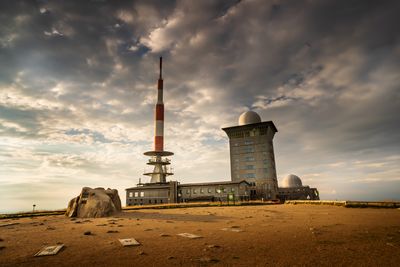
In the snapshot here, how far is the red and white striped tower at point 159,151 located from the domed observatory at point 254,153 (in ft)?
74.0

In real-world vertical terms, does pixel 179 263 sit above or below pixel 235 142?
below

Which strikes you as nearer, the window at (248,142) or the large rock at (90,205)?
the large rock at (90,205)

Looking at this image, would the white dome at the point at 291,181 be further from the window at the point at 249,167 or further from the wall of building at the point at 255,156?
the window at the point at 249,167

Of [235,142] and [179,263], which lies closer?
[179,263]

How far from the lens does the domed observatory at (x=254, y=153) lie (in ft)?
214

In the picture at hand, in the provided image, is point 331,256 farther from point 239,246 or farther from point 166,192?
point 166,192

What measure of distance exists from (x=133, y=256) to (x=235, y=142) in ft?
226

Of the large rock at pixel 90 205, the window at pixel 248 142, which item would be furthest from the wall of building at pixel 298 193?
the large rock at pixel 90 205

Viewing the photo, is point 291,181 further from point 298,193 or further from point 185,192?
point 185,192

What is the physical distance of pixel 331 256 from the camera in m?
4.72

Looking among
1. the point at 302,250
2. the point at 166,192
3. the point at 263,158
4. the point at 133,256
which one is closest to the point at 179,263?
the point at 133,256

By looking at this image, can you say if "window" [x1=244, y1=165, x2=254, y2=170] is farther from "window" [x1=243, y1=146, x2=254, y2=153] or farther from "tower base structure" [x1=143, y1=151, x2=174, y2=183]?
"tower base structure" [x1=143, y1=151, x2=174, y2=183]

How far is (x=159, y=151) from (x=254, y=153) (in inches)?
1181

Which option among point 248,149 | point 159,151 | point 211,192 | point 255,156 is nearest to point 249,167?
point 255,156
